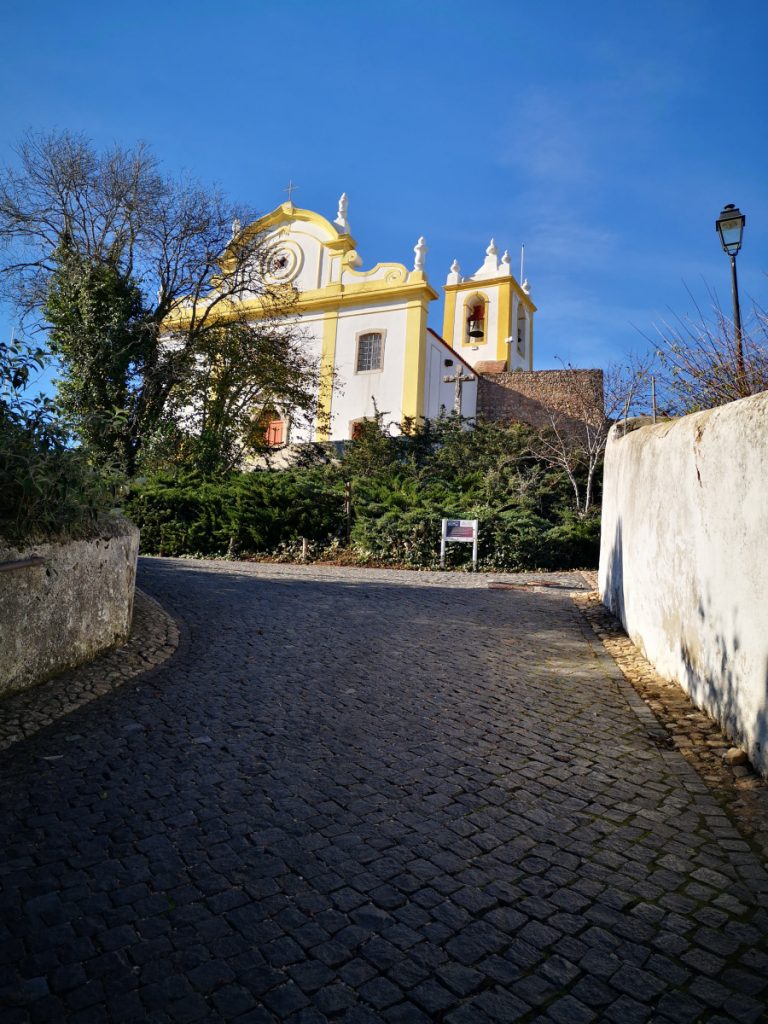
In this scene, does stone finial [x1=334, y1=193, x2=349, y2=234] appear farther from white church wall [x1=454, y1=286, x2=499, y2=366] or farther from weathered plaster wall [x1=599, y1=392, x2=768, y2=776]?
weathered plaster wall [x1=599, y1=392, x2=768, y2=776]

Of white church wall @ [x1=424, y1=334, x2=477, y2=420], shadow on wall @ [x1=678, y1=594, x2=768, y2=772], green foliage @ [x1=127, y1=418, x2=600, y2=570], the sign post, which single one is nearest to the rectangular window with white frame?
white church wall @ [x1=424, y1=334, x2=477, y2=420]

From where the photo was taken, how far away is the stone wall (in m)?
24.9

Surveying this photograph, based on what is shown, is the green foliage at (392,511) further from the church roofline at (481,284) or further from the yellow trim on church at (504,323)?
the church roofline at (481,284)

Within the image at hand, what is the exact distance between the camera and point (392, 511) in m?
13.9

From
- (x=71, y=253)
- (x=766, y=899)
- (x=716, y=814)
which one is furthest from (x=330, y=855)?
(x=71, y=253)

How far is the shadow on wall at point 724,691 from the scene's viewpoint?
3.37 m

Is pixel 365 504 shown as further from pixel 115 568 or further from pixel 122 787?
pixel 122 787

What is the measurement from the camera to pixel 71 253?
17234 mm

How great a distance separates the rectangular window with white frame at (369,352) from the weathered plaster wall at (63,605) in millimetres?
23050

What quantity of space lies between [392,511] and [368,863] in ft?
37.4

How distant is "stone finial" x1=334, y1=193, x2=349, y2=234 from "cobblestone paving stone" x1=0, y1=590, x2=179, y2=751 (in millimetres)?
26488

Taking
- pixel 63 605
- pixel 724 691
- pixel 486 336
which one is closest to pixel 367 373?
pixel 486 336

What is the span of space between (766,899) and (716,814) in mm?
673

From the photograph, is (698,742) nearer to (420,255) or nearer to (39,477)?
(39,477)
